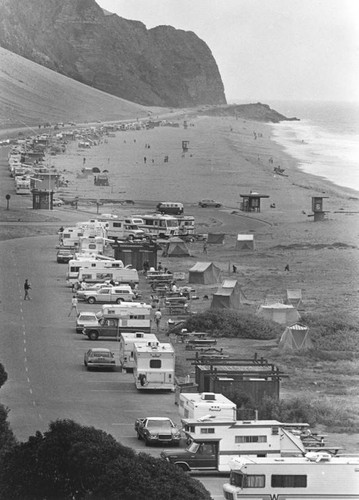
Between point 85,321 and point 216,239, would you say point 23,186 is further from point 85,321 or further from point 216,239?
point 85,321

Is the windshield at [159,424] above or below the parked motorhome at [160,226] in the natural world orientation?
above

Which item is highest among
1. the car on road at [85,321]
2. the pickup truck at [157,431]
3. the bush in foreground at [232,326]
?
the pickup truck at [157,431]

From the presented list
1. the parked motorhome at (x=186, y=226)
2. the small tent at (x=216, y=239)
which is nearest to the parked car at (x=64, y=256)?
the small tent at (x=216, y=239)

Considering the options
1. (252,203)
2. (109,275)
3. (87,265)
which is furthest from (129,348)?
(252,203)

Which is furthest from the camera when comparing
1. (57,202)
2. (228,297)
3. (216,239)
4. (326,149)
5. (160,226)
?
(326,149)

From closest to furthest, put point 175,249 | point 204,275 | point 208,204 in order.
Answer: point 204,275
point 175,249
point 208,204

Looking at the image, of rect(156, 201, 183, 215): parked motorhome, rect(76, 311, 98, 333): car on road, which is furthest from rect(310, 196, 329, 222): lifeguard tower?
rect(76, 311, 98, 333): car on road

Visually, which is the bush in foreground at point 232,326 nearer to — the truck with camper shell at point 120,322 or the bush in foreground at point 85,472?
the truck with camper shell at point 120,322
